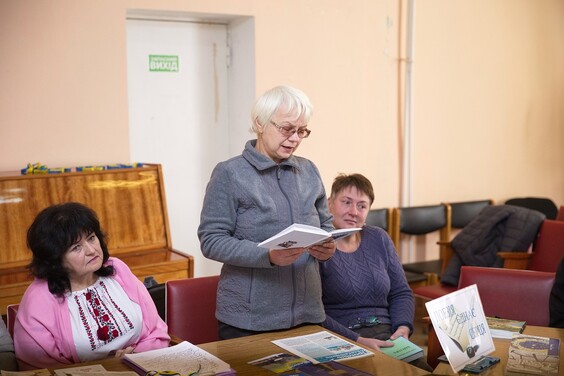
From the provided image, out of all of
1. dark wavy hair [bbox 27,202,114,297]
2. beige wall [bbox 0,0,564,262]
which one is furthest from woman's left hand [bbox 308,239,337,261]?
beige wall [bbox 0,0,564,262]

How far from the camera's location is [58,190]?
4.06 m

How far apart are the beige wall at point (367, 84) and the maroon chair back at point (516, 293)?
237 centimetres

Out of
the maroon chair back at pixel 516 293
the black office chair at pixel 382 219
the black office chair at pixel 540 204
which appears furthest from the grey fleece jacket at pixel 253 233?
the black office chair at pixel 540 204

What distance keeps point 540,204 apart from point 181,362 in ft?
15.9

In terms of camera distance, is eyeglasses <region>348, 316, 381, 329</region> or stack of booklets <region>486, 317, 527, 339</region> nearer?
stack of booklets <region>486, 317, 527, 339</region>

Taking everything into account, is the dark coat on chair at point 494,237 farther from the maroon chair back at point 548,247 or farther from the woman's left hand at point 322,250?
the woman's left hand at point 322,250

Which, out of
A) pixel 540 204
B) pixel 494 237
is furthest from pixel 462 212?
pixel 494 237

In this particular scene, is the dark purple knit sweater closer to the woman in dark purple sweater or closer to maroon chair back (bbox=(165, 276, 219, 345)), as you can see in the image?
the woman in dark purple sweater

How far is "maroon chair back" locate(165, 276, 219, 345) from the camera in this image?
2980 mm

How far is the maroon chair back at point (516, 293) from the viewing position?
3195mm

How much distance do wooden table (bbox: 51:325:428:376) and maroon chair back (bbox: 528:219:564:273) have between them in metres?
2.79

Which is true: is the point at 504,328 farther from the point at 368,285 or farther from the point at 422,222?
the point at 422,222

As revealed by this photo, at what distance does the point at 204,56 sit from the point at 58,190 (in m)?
1.65

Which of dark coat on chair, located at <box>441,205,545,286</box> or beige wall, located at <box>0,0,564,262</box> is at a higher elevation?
beige wall, located at <box>0,0,564,262</box>
